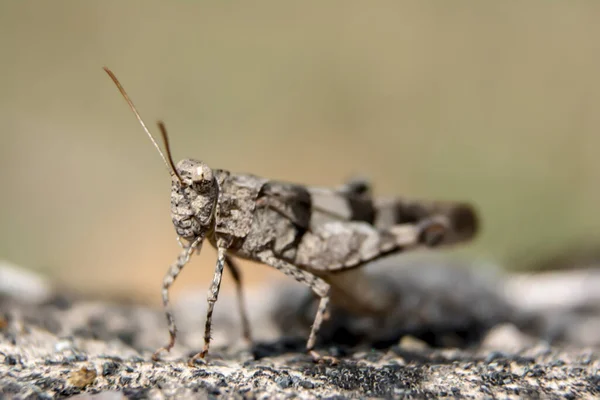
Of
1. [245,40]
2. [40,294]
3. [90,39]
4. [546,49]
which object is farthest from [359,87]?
[40,294]

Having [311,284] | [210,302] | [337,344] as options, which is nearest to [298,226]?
[311,284]

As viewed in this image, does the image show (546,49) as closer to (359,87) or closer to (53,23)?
(359,87)

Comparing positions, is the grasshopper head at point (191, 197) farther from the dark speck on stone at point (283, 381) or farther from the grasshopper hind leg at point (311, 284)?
the dark speck on stone at point (283, 381)

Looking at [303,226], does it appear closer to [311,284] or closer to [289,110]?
[311,284]

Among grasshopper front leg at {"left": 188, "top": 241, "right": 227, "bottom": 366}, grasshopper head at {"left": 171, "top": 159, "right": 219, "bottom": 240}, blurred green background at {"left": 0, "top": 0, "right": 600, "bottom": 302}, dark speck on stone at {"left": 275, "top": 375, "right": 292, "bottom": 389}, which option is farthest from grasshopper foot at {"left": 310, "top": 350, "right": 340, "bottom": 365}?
blurred green background at {"left": 0, "top": 0, "right": 600, "bottom": 302}

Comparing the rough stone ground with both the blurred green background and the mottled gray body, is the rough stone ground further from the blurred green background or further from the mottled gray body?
the blurred green background
